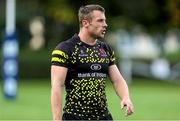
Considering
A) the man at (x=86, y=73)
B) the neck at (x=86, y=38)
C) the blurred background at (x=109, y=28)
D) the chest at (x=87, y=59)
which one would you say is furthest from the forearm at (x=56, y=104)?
Result: the blurred background at (x=109, y=28)

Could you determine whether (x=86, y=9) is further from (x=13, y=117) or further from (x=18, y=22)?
(x=18, y=22)

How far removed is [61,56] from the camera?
9.12 meters

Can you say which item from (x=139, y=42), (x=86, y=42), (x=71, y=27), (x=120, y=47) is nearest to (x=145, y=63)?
(x=120, y=47)

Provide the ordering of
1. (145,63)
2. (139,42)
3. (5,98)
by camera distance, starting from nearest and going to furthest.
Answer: (5,98), (145,63), (139,42)

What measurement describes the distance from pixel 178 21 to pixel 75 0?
20.3 feet

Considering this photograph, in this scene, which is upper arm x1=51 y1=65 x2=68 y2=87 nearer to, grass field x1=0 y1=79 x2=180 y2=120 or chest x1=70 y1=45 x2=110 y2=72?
chest x1=70 y1=45 x2=110 y2=72

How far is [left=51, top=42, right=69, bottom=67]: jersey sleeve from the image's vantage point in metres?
9.12

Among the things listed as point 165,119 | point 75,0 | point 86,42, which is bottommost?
point 165,119

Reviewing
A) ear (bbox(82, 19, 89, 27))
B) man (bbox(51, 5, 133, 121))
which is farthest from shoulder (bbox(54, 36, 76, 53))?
ear (bbox(82, 19, 89, 27))

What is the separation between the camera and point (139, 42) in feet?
274

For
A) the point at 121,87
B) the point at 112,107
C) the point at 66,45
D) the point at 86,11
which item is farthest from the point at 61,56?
the point at 112,107

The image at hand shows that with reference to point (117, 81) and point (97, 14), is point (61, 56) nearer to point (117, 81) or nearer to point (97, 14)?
point (97, 14)

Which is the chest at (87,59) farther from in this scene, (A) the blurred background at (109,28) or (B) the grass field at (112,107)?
(A) the blurred background at (109,28)

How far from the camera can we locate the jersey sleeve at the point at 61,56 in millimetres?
9117
